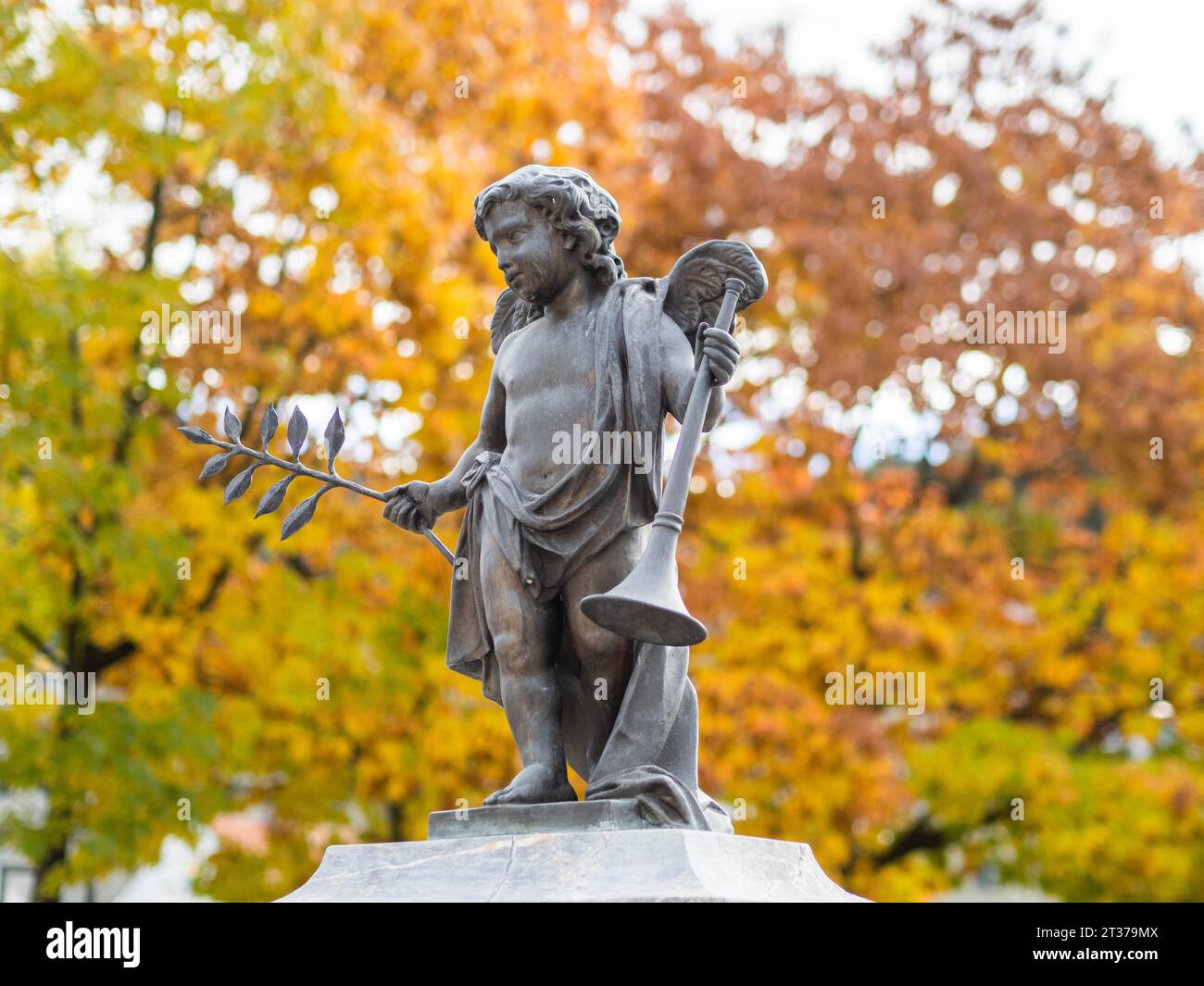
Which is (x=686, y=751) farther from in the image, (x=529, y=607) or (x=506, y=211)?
(x=506, y=211)

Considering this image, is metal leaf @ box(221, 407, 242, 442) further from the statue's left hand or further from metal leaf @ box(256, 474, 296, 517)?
the statue's left hand

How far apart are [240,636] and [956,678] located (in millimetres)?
6966

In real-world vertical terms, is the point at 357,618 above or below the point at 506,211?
below

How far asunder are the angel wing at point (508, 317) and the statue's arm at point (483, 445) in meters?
0.14

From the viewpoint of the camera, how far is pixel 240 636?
13.5 metres

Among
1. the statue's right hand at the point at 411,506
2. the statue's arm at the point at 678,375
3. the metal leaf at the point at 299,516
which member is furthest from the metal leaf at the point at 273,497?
the statue's arm at the point at 678,375

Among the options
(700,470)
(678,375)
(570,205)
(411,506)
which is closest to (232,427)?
(411,506)

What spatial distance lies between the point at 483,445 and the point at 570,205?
101 cm

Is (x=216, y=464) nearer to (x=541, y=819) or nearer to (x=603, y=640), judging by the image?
(x=603, y=640)

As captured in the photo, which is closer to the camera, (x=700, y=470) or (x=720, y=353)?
(x=720, y=353)

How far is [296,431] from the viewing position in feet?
20.0

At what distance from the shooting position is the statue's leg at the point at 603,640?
19.6 feet
